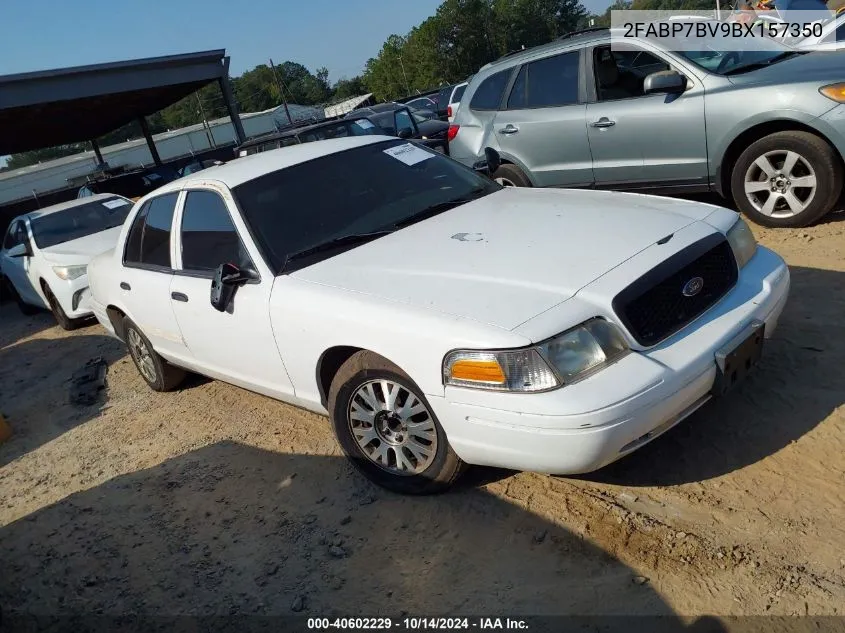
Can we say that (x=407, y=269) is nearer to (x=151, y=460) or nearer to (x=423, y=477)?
(x=423, y=477)

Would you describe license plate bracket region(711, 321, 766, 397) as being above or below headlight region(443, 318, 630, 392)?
below

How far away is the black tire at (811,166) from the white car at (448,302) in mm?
2202

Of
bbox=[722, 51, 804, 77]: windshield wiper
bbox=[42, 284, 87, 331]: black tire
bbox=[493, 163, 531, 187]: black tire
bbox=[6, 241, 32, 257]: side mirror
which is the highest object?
bbox=[722, 51, 804, 77]: windshield wiper

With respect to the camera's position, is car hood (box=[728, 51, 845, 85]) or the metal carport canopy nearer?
car hood (box=[728, 51, 845, 85])

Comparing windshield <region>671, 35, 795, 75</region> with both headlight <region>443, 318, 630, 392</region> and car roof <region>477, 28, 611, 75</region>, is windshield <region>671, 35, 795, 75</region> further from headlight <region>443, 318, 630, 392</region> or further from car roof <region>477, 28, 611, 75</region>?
headlight <region>443, 318, 630, 392</region>

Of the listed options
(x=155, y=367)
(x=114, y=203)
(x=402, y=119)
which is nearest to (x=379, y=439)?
(x=155, y=367)

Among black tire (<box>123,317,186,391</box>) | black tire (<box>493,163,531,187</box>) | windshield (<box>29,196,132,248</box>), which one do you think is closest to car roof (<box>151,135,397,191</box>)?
black tire (<box>123,317,186,391</box>)

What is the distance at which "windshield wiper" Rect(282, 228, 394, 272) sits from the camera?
3.58m

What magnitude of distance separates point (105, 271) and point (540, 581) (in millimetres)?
4157

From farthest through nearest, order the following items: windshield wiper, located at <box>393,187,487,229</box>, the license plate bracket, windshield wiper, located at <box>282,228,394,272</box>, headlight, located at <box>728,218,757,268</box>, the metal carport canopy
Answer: the metal carport canopy < windshield wiper, located at <box>393,187,487,229</box> < windshield wiper, located at <box>282,228,394,272</box> < headlight, located at <box>728,218,757,268</box> < the license plate bracket

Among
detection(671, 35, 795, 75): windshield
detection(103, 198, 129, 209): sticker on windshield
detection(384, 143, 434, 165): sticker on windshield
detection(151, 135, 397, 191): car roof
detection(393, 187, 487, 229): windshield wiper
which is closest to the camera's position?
detection(393, 187, 487, 229): windshield wiper

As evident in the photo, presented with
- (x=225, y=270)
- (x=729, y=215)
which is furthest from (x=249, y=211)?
(x=729, y=215)

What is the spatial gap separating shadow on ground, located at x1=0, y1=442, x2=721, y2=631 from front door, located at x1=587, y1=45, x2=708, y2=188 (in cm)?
401

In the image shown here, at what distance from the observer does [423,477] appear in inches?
126
